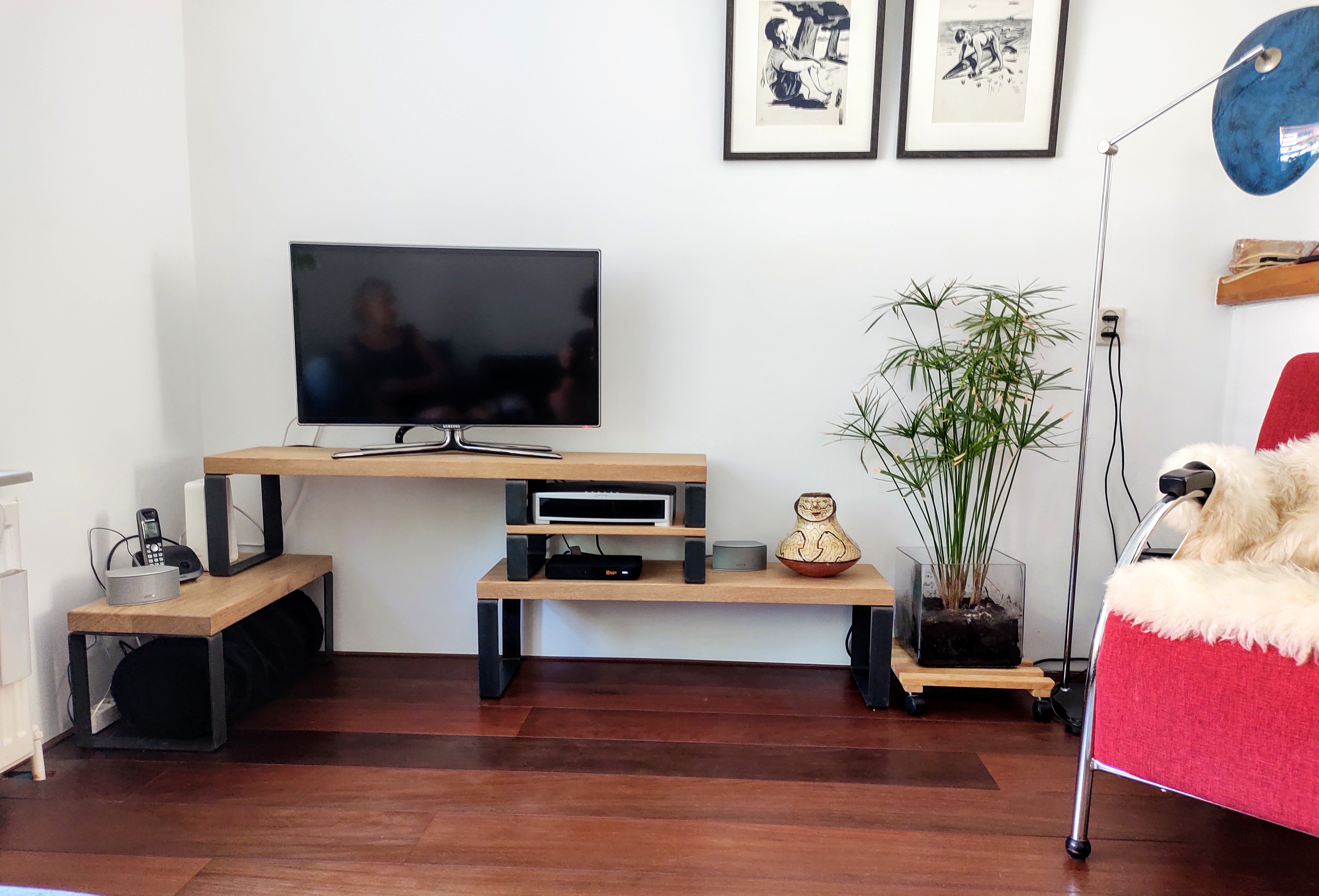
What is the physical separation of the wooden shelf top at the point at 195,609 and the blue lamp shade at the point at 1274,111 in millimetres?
2597

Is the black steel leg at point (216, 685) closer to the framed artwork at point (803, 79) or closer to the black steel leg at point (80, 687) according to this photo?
the black steel leg at point (80, 687)

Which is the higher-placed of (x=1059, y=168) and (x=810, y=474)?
(x=1059, y=168)

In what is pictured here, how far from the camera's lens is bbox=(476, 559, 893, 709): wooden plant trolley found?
6.52 feet

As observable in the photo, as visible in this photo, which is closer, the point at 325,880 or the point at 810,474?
the point at 325,880

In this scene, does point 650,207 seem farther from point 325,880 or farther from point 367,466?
point 325,880

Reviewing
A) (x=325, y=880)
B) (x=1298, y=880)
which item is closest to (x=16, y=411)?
(x=325, y=880)

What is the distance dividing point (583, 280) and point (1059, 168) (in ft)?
4.63

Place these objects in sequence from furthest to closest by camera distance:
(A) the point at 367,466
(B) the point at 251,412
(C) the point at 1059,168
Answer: (B) the point at 251,412 → (C) the point at 1059,168 → (A) the point at 367,466

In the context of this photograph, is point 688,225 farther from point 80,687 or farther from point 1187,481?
point 80,687

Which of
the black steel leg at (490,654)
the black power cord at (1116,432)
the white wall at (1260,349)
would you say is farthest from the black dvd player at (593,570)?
the white wall at (1260,349)

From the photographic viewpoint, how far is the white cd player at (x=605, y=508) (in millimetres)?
2033

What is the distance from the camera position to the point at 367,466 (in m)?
1.98

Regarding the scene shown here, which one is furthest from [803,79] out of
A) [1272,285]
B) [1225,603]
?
[1225,603]

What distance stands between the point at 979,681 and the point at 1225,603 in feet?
2.99
